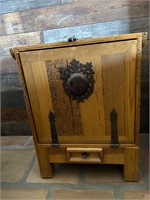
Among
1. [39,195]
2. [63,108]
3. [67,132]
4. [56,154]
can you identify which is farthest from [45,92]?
[39,195]

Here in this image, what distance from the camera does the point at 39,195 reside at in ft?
3.09

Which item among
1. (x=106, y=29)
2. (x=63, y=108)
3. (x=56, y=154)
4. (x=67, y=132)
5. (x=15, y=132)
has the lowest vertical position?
(x=15, y=132)

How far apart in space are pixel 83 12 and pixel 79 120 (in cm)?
70

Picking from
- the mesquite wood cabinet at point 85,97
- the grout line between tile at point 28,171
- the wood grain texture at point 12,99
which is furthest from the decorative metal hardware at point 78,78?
the wood grain texture at point 12,99

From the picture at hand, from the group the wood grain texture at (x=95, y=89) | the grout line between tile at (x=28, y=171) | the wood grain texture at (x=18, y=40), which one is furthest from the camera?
the wood grain texture at (x=18, y=40)

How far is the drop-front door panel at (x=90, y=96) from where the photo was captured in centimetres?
77

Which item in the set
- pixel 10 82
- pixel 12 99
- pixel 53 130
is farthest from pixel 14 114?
pixel 53 130

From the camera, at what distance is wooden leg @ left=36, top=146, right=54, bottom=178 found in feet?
3.23

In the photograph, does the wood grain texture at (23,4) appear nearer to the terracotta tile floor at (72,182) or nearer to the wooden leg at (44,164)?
the wooden leg at (44,164)

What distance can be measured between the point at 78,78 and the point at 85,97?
99 mm

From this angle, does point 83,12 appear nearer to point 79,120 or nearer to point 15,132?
point 79,120

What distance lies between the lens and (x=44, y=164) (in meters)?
1.01

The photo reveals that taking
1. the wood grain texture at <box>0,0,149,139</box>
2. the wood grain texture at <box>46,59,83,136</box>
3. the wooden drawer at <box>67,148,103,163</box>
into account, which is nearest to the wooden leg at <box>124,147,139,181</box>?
the wooden drawer at <box>67,148,103,163</box>

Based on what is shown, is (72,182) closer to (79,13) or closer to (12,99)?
(12,99)
